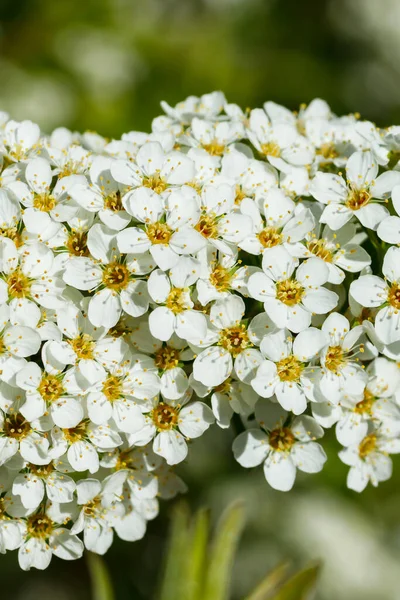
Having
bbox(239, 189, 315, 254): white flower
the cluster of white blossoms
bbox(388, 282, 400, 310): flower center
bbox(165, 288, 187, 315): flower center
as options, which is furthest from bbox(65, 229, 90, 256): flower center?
bbox(388, 282, 400, 310): flower center

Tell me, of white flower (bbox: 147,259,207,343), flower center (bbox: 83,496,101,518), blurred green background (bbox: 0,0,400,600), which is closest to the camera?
white flower (bbox: 147,259,207,343)

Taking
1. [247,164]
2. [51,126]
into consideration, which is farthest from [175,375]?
[51,126]

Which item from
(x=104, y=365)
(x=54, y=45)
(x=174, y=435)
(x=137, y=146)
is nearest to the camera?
(x=104, y=365)

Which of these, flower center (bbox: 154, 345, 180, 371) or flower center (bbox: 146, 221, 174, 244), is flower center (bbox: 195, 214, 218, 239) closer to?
flower center (bbox: 146, 221, 174, 244)

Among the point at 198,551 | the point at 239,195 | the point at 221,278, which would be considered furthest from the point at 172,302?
the point at 198,551

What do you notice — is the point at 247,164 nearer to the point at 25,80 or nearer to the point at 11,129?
the point at 11,129

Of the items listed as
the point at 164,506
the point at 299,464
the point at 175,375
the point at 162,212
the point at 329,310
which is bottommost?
the point at 164,506

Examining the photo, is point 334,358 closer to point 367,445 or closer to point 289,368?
point 289,368
